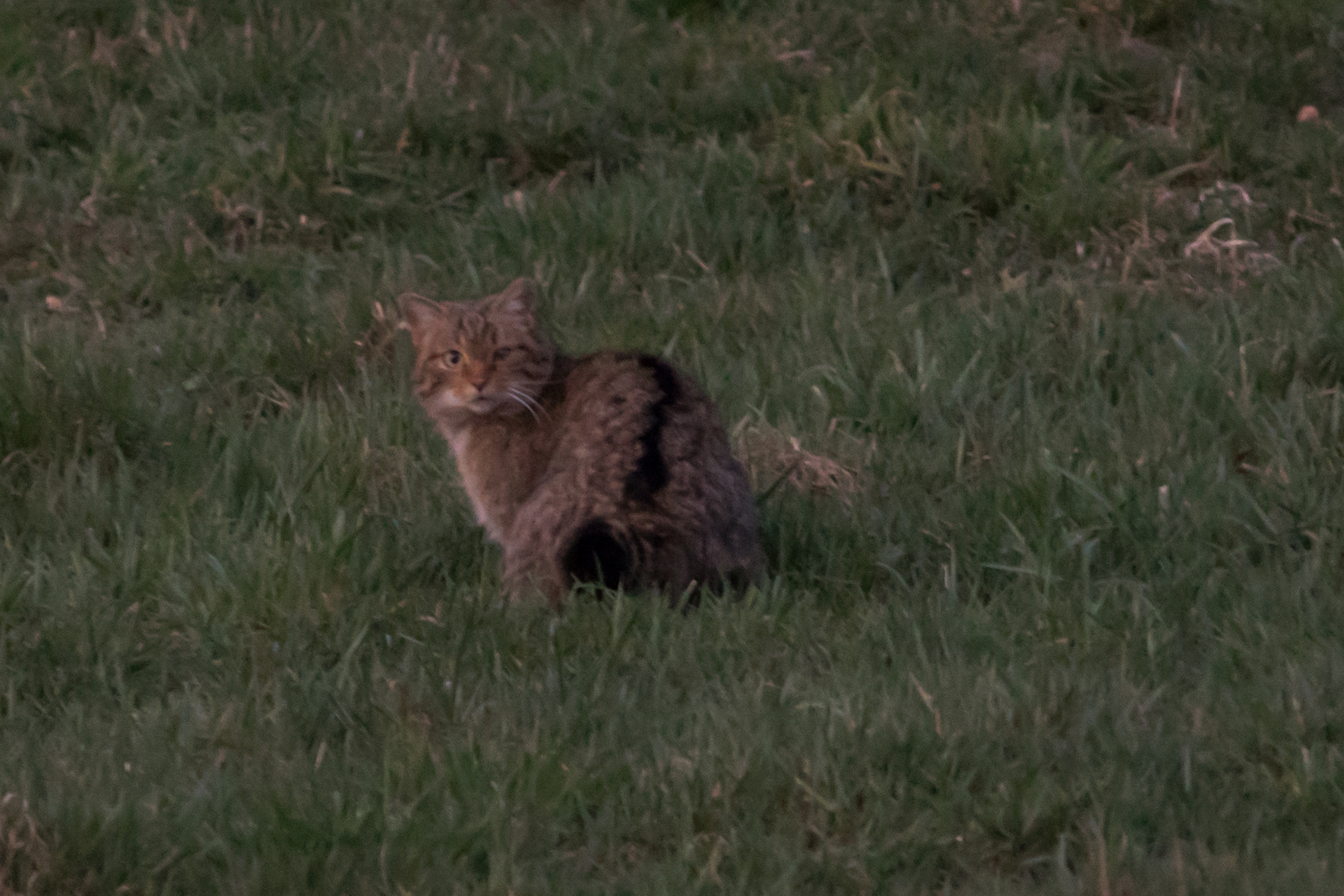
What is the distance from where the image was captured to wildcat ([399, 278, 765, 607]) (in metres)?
4.31

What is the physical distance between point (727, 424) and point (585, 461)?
1054 mm

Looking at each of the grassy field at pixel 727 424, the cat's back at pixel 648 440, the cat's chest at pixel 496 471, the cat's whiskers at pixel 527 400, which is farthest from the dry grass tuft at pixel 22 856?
the cat's whiskers at pixel 527 400

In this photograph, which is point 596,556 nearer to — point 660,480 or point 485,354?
point 660,480

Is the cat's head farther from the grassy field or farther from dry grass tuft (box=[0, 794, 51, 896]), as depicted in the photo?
dry grass tuft (box=[0, 794, 51, 896])

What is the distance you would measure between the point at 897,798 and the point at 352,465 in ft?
7.62

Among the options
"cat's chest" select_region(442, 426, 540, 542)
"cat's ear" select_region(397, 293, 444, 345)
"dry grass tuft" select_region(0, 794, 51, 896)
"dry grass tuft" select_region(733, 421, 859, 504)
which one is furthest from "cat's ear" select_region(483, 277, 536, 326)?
"dry grass tuft" select_region(0, 794, 51, 896)

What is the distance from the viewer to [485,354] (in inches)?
202

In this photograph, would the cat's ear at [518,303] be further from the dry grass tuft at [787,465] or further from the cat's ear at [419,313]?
the dry grass tuft at [787,465]

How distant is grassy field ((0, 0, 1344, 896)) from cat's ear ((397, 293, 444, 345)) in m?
0.31

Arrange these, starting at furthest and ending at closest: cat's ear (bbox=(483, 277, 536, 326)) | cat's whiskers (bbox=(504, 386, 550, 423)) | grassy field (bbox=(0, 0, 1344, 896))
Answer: cat's ear (bbox=(483, 277, 536, 326)) < cat's whiskers (bbox=(504, 386, 550, 423)) < grassy field (bbox=(0, 0, 1344, 896))

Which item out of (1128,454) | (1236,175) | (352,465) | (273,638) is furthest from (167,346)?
(1236,175)

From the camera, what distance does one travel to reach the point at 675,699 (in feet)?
12.8

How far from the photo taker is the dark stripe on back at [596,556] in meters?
4.28

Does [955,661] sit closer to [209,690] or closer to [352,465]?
[209,690]
